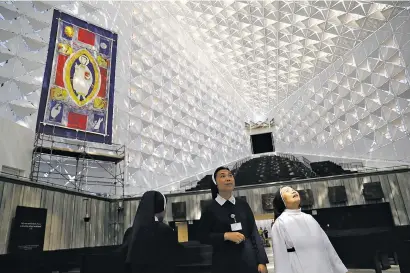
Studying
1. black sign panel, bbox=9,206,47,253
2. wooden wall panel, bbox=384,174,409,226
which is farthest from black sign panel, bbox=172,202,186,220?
wooden wall panel, bbox=384,174,409,226

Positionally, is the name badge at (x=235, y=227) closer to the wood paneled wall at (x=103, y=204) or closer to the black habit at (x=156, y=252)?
the black habit at (x=156, y=252)

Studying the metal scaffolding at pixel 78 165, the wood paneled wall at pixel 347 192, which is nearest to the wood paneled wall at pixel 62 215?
the metal scaffolding at pixel 78 165

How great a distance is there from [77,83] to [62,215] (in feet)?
21.0

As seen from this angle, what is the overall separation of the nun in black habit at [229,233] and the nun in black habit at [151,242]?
0.38 metres

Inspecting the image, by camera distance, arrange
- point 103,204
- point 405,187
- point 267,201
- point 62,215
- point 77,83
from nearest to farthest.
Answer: point 62,215 → point 405,187 → point 103,204 → point 77,83 → point 267,201

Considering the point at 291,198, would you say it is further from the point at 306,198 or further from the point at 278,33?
the point at 278,33

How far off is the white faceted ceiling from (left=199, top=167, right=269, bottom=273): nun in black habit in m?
18.5

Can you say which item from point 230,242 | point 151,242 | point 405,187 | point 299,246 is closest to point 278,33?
point 405,187

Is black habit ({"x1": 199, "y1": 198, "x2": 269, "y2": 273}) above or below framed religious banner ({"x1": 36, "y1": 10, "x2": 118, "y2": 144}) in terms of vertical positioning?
below

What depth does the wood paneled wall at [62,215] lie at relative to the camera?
723cm

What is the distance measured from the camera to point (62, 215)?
921cm

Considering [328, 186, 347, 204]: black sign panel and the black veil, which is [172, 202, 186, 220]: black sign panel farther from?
the black veil

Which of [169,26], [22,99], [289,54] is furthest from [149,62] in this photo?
[289,54]

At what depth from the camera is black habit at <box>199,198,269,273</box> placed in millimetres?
2572
